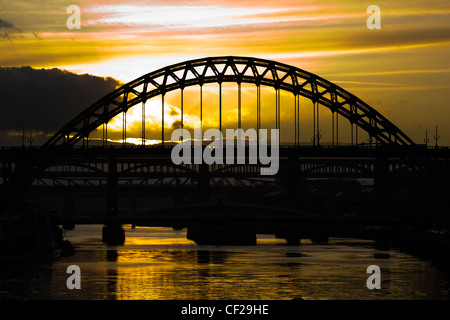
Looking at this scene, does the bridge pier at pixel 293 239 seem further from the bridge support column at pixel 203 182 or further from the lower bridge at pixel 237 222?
the bridge support column at pixel 203 182

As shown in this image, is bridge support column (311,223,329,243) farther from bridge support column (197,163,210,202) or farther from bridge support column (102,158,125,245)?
bridge support column (102,158,125,245)

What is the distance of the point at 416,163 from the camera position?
135 m

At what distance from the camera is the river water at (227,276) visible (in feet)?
230

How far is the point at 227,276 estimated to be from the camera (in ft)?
276

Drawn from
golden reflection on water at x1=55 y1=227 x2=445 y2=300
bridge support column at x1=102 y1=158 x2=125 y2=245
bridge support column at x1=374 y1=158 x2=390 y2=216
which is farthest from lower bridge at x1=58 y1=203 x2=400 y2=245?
golden reflection on water at x1=55 y1=227 x2=445 y2=300

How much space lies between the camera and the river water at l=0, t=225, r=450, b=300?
70.1m

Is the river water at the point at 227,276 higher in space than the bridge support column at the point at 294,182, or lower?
lower

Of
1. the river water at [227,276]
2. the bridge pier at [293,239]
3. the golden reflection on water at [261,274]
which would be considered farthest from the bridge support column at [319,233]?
the river water at [227,276]

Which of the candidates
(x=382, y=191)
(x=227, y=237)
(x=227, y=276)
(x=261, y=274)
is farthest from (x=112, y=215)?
(x=227, y=276)

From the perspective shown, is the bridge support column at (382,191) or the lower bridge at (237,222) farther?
the bridge support column at (382,191)

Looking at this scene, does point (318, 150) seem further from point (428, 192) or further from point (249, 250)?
point (428, 192)


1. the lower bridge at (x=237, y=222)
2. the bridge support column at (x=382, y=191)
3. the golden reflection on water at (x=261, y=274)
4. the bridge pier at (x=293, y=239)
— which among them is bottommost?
the golden reflection on water at (x=261, y=274)

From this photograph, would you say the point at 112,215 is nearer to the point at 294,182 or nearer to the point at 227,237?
the point at 227,237
